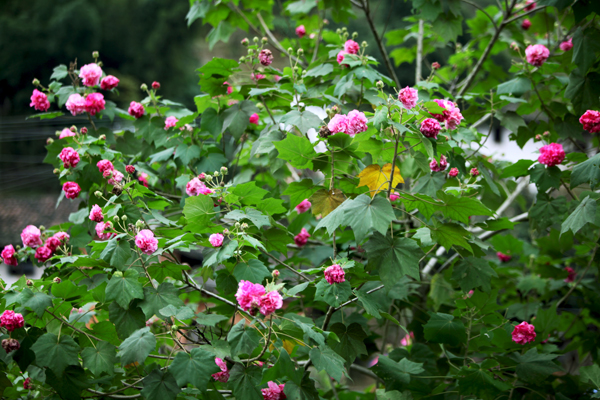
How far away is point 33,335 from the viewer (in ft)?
5.51

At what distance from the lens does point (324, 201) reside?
5.78 ft

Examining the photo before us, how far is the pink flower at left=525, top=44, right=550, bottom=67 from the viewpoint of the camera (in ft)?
8.01

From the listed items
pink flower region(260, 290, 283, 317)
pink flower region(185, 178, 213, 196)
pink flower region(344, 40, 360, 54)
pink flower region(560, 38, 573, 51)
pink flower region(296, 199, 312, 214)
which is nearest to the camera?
pink flower region(260, 290, 283, 317)

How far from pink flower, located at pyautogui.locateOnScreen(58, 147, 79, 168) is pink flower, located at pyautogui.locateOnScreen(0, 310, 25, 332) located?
705 mm

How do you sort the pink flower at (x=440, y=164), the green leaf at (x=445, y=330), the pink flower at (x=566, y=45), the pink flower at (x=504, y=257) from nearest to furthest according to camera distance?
the pink flower at (x=440, y=164) < the green leaf at (x=445, y=330) < the pink flower at (x=566, y=45) < the pink flower at (x=504, y=257)

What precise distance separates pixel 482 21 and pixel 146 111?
2450mm

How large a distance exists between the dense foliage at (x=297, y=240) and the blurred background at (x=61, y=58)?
227 inches

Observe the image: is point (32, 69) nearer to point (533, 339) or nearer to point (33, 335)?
point (33, 335)

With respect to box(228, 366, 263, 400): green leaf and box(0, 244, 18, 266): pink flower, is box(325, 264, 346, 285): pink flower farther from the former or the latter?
box(0, 244, 18, 266): pink flower

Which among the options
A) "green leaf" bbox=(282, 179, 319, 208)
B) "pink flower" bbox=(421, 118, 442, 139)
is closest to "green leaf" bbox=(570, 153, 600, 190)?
"pink flower" bbox=(421, 118, 442, 139)

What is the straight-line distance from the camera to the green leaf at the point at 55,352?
1.60 meters

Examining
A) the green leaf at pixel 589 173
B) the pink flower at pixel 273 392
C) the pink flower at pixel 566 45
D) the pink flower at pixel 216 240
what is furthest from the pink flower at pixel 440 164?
the pink flower at pixel 566 45

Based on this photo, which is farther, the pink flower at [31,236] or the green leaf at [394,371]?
the pink flower at [31,236]

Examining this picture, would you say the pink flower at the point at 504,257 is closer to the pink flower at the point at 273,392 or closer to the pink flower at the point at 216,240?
the pink flower at the point at 273,392
